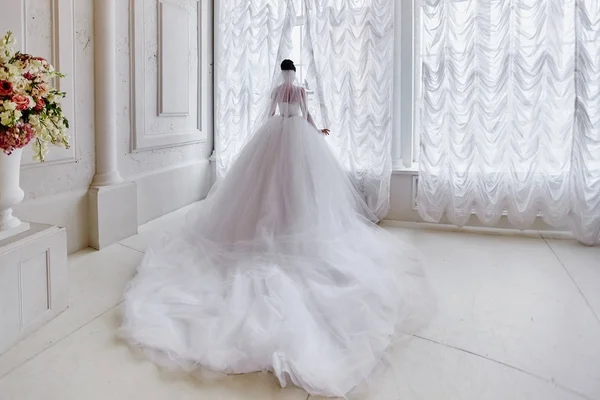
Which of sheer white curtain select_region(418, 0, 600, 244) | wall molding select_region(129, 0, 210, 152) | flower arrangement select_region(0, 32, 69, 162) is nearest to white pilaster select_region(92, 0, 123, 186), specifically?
wall molding select_region(129, 0, 210, 152)

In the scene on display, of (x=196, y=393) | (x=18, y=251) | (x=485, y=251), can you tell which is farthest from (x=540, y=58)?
(x=18, y=251)

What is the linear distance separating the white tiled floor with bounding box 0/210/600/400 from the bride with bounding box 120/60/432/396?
93 millimetres

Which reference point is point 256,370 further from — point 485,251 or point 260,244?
point 485,251

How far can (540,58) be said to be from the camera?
3.44m

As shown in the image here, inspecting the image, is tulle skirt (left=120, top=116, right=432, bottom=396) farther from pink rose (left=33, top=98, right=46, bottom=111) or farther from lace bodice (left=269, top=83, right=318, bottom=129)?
pink rose (left=33, top=98, right=46, bottom=111)

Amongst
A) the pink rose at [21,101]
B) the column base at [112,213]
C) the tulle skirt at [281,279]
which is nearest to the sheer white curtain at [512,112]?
the tulle skirt at [281,279]

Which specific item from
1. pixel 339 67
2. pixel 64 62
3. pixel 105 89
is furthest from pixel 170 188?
pixel 339 67

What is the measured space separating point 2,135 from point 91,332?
2.99ft

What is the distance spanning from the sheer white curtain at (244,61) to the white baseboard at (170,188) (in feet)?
0.83

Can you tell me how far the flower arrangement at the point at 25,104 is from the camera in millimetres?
1829

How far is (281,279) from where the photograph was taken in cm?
219

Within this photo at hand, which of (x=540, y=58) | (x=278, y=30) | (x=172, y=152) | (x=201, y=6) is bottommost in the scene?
(x=172, y=152)

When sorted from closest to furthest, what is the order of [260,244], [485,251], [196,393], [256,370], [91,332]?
[196,393] → [256,370] → [91,332] → [260,244] → [485,251]

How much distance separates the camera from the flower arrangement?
1.83 metres
